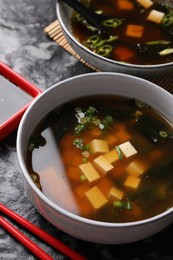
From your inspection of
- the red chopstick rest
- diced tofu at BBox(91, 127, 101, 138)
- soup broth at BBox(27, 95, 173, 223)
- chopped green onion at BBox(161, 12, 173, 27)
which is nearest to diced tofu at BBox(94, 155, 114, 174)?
soup broth at BBox(27, 95, 173, 223)

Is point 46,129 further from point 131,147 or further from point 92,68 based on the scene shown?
point 92,68

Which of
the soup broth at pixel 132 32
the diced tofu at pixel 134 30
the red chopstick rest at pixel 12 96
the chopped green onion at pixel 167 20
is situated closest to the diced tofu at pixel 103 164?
the red chopstick rest at pixel 12 96

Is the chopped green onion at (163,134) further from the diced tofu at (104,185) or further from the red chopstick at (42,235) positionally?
the red chopstick at (42,235)

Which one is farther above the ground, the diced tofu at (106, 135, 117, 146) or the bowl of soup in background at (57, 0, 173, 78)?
the bowl of soup in background at (57, 0, 173, 78)

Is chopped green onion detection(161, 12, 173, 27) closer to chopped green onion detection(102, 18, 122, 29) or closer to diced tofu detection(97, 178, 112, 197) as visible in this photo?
chopped green onion detection(102, 18, 122, 29)

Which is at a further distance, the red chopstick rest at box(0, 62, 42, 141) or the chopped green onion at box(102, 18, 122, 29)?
the chopped green onion at box(102, 18, 122, 29)

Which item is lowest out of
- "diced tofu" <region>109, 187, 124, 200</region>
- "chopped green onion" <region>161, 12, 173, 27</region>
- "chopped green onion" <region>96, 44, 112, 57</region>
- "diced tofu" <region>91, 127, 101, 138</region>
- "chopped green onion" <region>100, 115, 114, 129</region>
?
"diced tofu" <region>109, 187, 124, 200</region>

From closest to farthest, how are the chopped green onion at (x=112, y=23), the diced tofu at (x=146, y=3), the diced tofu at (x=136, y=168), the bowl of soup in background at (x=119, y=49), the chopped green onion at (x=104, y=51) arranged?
the diced tofu at (x=136, y=168) → the bowl of soup in background at (x=119, y=49) → the chopped green onion at (x=104, y=51) → the chopped green onion at (x=112, y=23) → the diced tofu at (x=146, y=3)

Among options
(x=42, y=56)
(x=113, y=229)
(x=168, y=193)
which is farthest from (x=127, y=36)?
(x=113, y=229)
